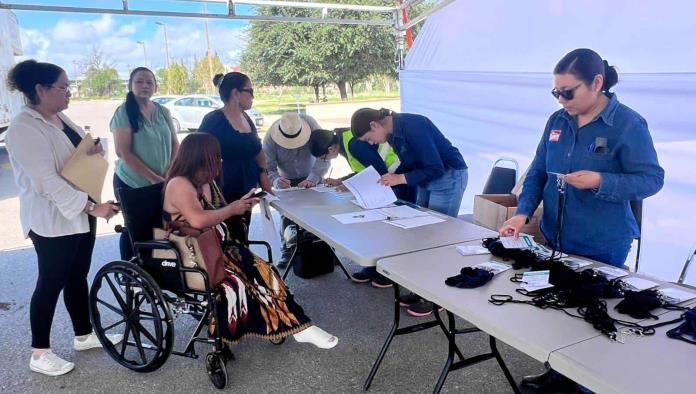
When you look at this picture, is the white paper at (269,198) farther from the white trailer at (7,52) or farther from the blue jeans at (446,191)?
the white trailer at (7,52)

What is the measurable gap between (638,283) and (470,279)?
1.64ft

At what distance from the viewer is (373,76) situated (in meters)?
18.3

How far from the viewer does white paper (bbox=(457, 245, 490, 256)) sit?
181 cm

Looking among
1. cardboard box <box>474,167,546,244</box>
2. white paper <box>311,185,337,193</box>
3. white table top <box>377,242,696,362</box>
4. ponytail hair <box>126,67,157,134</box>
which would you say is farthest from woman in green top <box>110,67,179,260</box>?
cardboard box <box>474,167,546,244</box>

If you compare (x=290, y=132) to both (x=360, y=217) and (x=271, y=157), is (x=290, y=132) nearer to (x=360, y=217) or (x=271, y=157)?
(x=271, y=157)

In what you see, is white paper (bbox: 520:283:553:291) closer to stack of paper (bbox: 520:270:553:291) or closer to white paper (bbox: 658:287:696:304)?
stack of paper (bbox: 520:270:553:291)

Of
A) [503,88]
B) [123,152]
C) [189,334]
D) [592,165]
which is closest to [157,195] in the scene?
[123,152]

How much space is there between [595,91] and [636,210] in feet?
3.07

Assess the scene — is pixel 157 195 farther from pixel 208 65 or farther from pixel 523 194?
pixel 208 65

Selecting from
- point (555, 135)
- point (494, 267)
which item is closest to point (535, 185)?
point (555, 135)

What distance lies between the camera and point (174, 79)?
65.0 feet

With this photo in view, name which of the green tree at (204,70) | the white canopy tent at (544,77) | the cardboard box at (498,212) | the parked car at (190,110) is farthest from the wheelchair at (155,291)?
the green tree at (204,70)

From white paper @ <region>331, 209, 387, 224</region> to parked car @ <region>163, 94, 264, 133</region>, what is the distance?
34.5 ft

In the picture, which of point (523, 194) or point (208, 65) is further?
point (208, 65)
